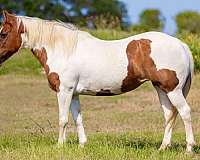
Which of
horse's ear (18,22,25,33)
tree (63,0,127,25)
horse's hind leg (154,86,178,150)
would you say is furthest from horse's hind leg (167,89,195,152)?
tree (63,0,127,25)

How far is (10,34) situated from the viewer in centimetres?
841

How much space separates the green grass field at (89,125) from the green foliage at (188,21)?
1424 inches

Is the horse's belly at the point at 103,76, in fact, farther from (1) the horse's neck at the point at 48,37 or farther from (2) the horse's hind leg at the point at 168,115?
(2) the horse's hind leg at the point at 168,115

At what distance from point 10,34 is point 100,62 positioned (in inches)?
53.2

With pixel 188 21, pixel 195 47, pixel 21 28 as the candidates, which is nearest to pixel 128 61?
pixel 21 28

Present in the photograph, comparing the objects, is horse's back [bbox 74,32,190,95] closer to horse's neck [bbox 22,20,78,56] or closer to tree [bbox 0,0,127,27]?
horse's neck [bbox 22,20,78,56]

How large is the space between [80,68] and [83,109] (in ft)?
22.7

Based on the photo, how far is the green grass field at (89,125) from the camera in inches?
302

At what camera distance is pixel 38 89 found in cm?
1888

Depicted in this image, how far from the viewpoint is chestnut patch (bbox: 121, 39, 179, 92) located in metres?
7.91

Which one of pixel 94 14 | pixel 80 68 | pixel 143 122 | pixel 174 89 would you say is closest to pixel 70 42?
pixel 80 68

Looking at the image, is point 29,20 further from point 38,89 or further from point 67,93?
point 38,89

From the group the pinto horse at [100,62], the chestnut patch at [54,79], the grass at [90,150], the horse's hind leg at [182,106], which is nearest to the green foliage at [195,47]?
the grass at [90,150]

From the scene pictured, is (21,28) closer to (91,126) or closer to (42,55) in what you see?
(42,55)
